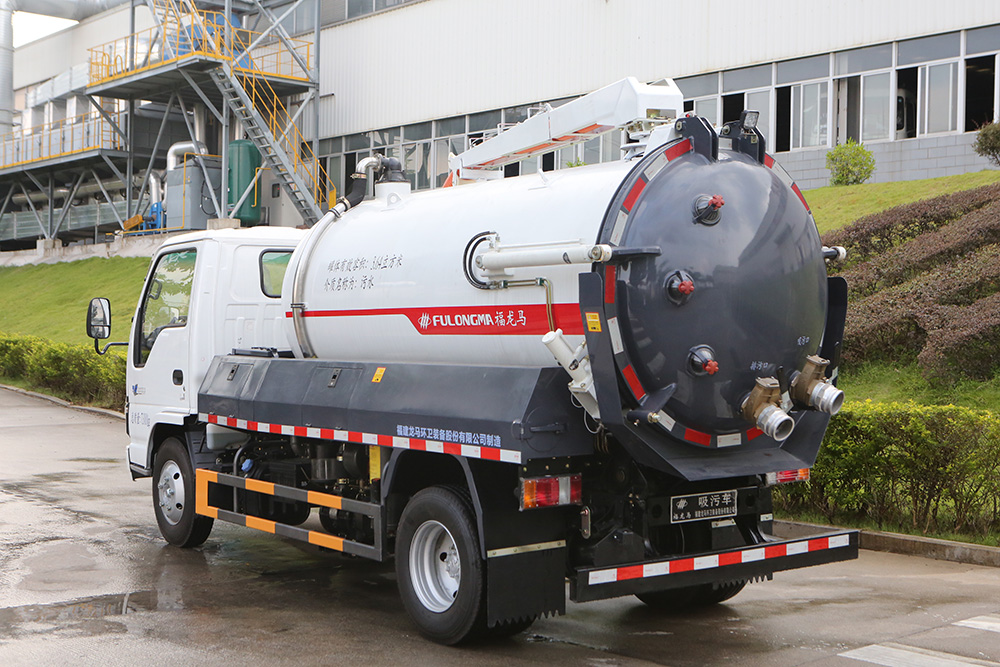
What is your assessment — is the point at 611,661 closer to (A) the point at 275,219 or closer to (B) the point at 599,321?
(B) the point at 599,321

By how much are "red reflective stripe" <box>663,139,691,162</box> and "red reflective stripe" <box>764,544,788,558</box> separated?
2.36 m

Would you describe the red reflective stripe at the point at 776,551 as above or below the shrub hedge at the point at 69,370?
below

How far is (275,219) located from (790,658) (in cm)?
3248

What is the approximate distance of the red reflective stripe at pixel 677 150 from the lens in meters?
6.35

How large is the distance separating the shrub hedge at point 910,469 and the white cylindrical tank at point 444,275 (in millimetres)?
3989

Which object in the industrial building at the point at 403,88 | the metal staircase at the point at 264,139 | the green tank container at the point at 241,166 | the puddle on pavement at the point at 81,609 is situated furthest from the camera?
the green tank container at the point at 241,166

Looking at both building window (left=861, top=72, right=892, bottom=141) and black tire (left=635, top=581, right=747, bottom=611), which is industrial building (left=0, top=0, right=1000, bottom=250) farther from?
black tire (left=635, top=581, right=747, bottom=611)

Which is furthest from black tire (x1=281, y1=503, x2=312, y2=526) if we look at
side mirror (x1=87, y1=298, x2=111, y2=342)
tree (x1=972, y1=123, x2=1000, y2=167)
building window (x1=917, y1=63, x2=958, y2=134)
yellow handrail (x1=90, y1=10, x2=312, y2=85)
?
yellow handrail (x1=90, y1=10, x2=312, y2=85)

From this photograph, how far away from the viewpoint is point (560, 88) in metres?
29.4

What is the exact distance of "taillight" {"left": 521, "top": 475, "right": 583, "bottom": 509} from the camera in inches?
238

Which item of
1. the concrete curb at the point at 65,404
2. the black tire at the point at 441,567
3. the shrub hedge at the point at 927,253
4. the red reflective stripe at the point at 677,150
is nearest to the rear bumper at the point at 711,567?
the black tire at the point at 441,567

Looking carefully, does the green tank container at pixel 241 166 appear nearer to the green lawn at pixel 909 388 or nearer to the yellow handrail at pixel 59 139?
the yellow handrail at pixel 59 139

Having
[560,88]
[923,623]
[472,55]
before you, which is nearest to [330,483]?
[923,623]

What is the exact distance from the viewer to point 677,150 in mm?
6391
